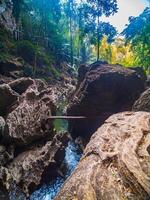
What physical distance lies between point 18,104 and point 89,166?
6202 millimetres

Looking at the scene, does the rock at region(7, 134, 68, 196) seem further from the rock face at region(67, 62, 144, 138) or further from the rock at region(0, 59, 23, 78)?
the rock at region(0, 59, 23, 78)

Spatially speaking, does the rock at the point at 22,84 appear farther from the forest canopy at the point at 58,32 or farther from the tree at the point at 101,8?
the tree at the point at 101,8

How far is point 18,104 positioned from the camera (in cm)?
1000

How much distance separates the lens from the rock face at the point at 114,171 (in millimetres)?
3592

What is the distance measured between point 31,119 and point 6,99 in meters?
1.75

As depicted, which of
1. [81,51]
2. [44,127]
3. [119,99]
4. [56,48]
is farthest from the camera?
[81,51]

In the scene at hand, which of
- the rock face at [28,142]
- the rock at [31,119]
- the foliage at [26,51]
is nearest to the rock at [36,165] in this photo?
the rock face at [28,142]

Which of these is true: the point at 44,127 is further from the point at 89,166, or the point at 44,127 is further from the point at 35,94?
the point at 89,166

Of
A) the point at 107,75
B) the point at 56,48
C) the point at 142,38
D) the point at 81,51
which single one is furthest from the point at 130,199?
the point at 81,51

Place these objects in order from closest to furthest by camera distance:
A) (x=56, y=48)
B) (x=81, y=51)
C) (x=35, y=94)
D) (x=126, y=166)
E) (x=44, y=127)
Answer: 1. (x=126, y=166)
2. (x=44, y=127)
3. (x=35, y=94)
4. (x=56, y=48)
5. (x=81, y=51)

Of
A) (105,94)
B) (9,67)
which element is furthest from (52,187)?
(9,67)

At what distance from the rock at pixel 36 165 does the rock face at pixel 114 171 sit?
240cm

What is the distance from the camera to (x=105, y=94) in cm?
1109

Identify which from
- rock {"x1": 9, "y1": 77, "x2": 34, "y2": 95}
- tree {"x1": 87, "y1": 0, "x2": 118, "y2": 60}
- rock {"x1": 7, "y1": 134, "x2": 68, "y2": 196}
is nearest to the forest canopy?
tree {"x1": 87, "y1": 0, "x2": 118, "y2": 60}
